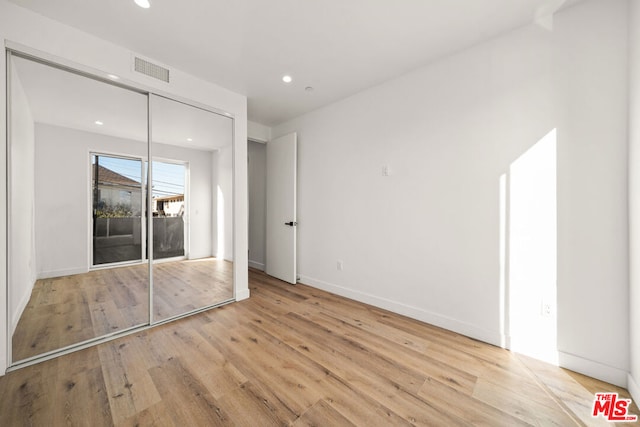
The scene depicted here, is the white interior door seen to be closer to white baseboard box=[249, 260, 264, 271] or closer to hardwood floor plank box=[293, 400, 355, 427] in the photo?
white baseboard box=[249, 260, 264, 271]

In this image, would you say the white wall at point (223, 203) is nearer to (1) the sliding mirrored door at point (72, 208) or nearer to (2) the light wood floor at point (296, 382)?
(1) the sliding mirrored door at point (72, 208)

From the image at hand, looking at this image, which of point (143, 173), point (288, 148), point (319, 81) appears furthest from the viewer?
point (288, 148)

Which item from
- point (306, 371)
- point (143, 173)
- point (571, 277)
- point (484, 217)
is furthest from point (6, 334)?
point (571, 277)

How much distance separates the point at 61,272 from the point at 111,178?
0.93 meters

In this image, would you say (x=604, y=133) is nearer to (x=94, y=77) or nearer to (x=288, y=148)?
(x=288, y=148)

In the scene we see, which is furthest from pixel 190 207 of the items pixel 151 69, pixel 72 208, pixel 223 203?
pixel 151 69

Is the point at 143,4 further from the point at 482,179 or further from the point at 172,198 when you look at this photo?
the point at 482,179

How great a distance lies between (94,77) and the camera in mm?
2176

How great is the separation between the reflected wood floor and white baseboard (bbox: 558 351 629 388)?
336cm

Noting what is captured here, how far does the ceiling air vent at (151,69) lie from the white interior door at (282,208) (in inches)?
69.5

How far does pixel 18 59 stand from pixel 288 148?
274cm

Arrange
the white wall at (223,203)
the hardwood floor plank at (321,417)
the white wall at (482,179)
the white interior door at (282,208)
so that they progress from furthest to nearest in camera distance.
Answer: the white interior door at (282,208), the white wall at (223,203), the white wall at (482,179), the hardwood floor plank at (321,417)

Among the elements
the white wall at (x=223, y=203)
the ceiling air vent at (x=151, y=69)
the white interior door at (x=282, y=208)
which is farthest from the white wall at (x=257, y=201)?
the ceiling air vent at (x=151, y=69)

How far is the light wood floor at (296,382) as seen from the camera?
4.61 feet
